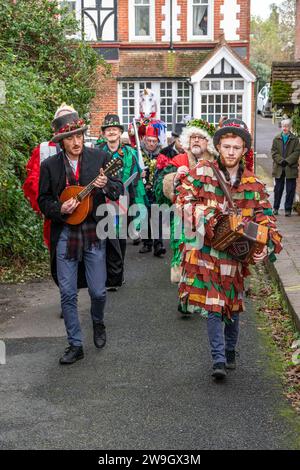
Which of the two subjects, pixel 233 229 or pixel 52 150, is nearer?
pixel 233 229

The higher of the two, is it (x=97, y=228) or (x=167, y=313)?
(x=97, y=228)

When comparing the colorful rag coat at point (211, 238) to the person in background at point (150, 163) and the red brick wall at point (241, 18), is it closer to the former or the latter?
the person in background at point (150, 163)

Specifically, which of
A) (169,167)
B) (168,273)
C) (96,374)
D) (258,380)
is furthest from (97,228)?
(168,273)

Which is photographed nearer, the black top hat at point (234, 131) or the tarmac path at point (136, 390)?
the tarmac path at point (136, 390)

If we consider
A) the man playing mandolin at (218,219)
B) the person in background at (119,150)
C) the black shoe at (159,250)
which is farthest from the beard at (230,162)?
the black shoe at (159,250)

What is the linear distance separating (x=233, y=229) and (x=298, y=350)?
140cm

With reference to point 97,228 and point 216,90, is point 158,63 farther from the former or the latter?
point 97,228

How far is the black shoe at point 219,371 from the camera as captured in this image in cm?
561

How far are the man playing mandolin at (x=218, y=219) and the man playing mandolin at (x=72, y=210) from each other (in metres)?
0.87

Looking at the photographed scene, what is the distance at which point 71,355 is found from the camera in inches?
242

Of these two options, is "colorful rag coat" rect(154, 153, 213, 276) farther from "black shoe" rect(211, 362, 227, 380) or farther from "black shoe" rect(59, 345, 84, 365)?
"black shoe" rect(211, 362, 227, 380)

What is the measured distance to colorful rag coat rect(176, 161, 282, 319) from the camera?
5527mm

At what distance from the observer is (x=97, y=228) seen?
20.5 feet

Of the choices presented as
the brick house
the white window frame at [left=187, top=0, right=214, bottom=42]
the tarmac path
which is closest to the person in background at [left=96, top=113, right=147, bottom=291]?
the tarmac path
